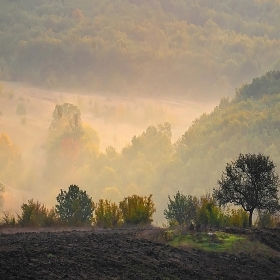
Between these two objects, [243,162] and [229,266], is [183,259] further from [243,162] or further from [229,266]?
[243,162]

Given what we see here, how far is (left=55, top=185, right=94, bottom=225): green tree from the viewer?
50406 millimetres

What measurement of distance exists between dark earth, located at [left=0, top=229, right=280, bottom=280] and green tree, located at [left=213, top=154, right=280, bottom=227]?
14.3 m

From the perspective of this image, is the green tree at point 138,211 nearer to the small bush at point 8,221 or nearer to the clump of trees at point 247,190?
the clump of trees at point 247,190

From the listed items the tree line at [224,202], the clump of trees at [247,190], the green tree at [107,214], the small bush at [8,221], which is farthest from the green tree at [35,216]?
the clump of trees at [247,190]

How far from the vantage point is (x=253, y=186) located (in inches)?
1634

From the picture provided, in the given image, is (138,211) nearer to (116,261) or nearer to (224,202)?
(224,202)

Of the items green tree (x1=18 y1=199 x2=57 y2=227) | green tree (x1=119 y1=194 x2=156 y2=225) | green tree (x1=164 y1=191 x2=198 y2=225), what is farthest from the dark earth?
green tree (x1=164 y1=191 x2=198 y2=225)

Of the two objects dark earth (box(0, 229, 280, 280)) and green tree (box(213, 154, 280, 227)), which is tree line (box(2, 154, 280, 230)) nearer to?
green tree (box(213, 154, 280, 227))

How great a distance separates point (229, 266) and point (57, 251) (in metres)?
8.84

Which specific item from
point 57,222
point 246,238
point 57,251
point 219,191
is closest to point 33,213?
point 57,222

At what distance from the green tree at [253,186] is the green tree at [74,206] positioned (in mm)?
16143

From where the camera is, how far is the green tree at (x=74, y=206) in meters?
50.4

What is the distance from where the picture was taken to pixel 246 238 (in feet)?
98.1

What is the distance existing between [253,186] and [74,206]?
19.5 m
